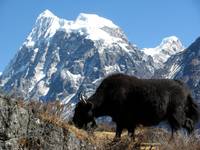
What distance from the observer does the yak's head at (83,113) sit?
850 inches

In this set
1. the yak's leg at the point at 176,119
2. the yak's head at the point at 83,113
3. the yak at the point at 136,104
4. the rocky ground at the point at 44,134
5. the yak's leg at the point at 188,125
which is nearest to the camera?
the rocky ground at the point at 44,134

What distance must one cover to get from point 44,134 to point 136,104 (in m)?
7.46

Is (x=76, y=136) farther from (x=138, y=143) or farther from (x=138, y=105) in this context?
(x=138, y=105)

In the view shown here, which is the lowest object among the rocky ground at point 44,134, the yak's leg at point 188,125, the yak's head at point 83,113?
the rocky ground at point 44,134

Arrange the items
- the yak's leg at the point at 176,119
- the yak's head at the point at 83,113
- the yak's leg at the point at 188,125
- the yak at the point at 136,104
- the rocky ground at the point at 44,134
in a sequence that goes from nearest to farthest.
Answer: the rocky ground at the point at 44,134
the yak at the point at 136,104
the yak's head at the point at 83,113
the yak's leg at the point at 176,119
the yak's leg at the point at 188,125

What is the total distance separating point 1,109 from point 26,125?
2.55ft

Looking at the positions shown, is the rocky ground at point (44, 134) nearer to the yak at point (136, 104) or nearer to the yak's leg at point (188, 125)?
the yak at point (136, 104)

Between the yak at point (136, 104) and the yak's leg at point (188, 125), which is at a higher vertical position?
the yak at point (136, 104)

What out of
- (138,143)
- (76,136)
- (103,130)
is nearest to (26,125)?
(76,136)

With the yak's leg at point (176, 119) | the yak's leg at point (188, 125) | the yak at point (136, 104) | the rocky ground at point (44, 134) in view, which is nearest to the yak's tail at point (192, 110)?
the yak at point (136, 104)

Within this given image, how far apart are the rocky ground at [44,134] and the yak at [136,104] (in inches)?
177

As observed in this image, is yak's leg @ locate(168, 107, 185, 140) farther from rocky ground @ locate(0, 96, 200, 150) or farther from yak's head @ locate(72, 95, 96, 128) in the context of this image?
rocky ground @ locate(0, 96, 200, 150)

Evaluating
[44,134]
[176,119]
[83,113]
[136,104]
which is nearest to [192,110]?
[176,119]

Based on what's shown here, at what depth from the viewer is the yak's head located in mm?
21594
